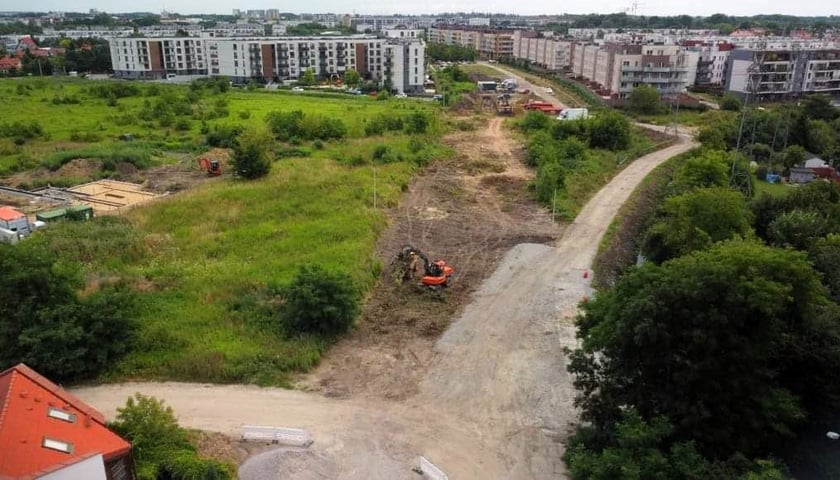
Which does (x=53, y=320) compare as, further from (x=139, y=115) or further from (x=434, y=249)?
(x=139, y=115)

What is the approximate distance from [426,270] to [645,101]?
43.0 metres

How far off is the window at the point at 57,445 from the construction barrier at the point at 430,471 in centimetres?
619

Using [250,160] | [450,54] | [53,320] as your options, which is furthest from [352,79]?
[53,320]

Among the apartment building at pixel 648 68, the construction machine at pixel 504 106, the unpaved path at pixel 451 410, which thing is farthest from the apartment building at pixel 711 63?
the unpaved path at pixel 451 410

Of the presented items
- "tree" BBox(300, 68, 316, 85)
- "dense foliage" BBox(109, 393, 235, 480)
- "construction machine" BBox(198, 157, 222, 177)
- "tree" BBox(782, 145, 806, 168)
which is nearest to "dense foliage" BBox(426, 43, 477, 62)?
"tree" BBox(300, 68, 316, 85)

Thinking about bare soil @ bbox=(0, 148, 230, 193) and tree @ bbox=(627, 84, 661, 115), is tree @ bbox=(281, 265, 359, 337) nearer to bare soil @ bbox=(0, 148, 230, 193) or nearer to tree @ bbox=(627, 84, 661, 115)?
bare soil @ bbox=(0, 148, 230, 193)

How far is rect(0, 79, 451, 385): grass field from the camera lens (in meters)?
16.4

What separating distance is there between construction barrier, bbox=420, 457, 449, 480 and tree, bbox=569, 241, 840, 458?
327 cm

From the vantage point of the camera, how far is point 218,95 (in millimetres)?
65875

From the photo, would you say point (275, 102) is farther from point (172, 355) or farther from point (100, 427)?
point (100, 427)

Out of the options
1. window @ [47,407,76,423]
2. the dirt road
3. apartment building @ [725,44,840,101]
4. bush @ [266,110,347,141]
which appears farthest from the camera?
the dirt road

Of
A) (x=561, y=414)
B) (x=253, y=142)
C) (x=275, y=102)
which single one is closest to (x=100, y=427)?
(x=561, y=414)

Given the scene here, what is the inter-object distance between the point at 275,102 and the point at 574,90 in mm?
34024

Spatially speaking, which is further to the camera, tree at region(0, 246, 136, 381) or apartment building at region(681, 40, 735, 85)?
apartment building at region(681, 40, 735, 85)
